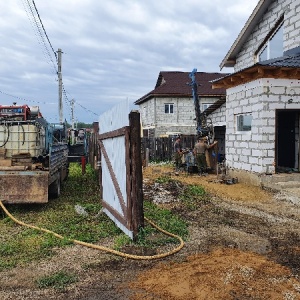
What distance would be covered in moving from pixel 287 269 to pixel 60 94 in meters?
25.5

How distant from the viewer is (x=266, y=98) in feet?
36.3

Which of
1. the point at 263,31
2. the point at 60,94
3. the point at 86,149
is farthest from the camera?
the point at 60,94

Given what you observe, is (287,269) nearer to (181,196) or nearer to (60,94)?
(181,196)

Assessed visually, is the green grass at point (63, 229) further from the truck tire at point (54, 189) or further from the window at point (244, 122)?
the window at point (244, 122)

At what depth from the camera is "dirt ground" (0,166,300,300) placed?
3705mm

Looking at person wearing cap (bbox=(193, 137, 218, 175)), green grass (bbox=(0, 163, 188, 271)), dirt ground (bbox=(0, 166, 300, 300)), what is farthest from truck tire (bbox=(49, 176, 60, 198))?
person wearing cap (bbox=(193, 137, 218, 175))

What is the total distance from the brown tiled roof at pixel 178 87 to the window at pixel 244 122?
16940 mm

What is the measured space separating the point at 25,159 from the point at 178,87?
23860mm

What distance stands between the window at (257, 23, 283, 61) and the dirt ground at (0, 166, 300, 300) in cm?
1005

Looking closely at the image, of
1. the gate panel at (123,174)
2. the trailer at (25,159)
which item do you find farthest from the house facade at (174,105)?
the gate panel at (123,174)

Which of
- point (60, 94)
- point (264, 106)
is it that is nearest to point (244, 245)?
point (264, 106)

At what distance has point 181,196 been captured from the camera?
32.0 ft

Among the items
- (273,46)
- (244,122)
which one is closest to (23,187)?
(244,122)

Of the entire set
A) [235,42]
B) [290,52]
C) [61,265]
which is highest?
[235,42]
